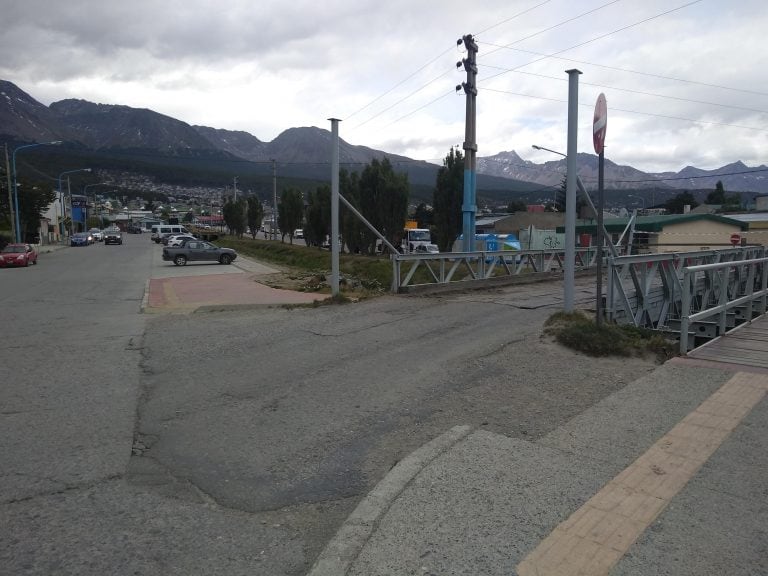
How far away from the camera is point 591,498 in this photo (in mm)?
3812

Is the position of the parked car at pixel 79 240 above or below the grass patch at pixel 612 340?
below

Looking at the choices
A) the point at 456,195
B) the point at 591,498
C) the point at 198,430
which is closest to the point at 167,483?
the point at 198,430

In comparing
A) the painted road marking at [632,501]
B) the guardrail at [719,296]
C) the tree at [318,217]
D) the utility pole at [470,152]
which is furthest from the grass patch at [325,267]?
the painted road marking at [632,501]

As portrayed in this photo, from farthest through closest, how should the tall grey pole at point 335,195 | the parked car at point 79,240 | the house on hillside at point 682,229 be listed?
the parked car at point 79,240 → the house on hillside at point 682,229 → the tall grey pole at point 335,195

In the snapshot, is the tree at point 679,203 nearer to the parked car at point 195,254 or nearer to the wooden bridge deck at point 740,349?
the parked car at point 195,254

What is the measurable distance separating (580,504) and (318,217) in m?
35.1

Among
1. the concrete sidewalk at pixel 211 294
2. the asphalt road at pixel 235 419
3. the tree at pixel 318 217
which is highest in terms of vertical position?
the tree at pixel 318 217

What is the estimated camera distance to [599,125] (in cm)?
766

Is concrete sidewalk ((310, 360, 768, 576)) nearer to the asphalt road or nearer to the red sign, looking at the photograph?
the asphalt road

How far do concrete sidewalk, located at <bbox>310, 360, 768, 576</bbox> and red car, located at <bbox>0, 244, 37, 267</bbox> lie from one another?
3504 cm

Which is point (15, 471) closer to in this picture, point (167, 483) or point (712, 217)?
point (167, 483)

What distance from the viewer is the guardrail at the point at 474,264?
15.2m

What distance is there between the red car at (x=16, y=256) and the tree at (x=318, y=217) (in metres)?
16.3

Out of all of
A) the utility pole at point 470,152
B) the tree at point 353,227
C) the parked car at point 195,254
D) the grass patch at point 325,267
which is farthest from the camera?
the parked car at point 195,254
